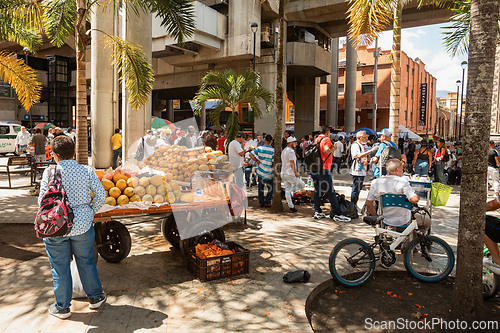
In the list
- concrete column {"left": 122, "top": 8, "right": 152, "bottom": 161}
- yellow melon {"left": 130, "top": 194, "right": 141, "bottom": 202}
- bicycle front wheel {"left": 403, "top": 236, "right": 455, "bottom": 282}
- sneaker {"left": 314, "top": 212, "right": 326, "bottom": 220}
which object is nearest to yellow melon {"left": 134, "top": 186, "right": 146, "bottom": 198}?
yellow melon {"left": 130, "top": 194, "right": 141, "bottom": 202}

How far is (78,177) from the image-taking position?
3.74m

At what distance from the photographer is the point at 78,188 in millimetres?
3729

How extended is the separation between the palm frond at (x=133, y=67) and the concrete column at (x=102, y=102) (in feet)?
25.8

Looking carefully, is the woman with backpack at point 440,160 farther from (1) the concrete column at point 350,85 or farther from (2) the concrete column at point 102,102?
(1) the concrete column at point 350,85

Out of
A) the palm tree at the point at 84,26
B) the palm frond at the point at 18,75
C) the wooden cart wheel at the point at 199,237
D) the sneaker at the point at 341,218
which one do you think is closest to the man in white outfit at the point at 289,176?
the sneaker at the point at 341,218

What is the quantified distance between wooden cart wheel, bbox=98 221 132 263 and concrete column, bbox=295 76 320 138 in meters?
Result: 26.2

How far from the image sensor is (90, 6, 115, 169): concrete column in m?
15.4

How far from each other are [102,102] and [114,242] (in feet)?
39.0

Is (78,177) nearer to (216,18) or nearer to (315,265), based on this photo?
(315,265)

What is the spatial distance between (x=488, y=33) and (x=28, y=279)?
19.6 feet

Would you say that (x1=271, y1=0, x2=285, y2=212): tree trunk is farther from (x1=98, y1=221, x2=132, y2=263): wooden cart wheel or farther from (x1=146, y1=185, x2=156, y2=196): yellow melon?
(x1=98, y1=221, x2=132, y2=263): wooden cart wheel

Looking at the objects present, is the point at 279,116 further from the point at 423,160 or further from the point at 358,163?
the point at 423,160

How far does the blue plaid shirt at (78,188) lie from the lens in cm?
367

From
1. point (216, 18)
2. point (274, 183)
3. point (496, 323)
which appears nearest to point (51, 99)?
point (216, 18)
